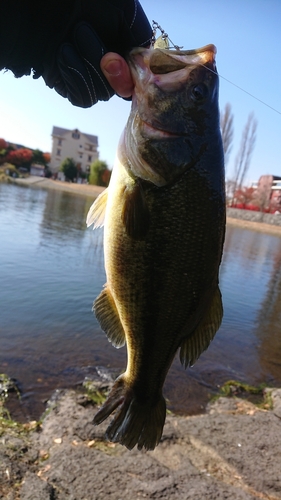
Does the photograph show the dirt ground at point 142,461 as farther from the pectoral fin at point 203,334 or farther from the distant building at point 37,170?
the distant building at point 37,170

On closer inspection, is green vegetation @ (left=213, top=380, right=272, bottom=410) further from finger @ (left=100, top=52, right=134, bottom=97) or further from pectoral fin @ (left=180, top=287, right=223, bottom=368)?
finger @ (left=100, top=52, right=134, bottom=97)

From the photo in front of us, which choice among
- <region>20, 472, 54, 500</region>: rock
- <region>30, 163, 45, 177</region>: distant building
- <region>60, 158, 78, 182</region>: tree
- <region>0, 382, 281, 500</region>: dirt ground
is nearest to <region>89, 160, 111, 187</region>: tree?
<region>60, 158, 78, 182</region>: tree

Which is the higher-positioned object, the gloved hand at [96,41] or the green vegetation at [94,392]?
the gloved hand at [96,41]

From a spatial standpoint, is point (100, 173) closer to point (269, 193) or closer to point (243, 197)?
point (243, 197)

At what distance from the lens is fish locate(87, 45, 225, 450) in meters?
2.05

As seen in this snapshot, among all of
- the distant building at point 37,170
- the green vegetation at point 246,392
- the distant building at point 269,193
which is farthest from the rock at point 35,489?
the distant building at point 37,170

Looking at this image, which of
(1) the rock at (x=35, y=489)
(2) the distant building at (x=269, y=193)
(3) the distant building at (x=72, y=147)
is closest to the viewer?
(1) the rock at (x=35, y=489)

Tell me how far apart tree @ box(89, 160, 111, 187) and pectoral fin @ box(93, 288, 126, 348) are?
64.1 m

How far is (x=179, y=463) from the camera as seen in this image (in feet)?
12.3

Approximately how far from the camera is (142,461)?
359 cm

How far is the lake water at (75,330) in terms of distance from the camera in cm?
589

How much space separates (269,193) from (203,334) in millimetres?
72041

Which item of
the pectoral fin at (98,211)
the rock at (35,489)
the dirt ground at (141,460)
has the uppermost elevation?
the pectoral fin at (98,211)

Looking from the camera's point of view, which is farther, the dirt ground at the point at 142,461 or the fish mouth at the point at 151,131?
the dirt ground at the point at 142,461
